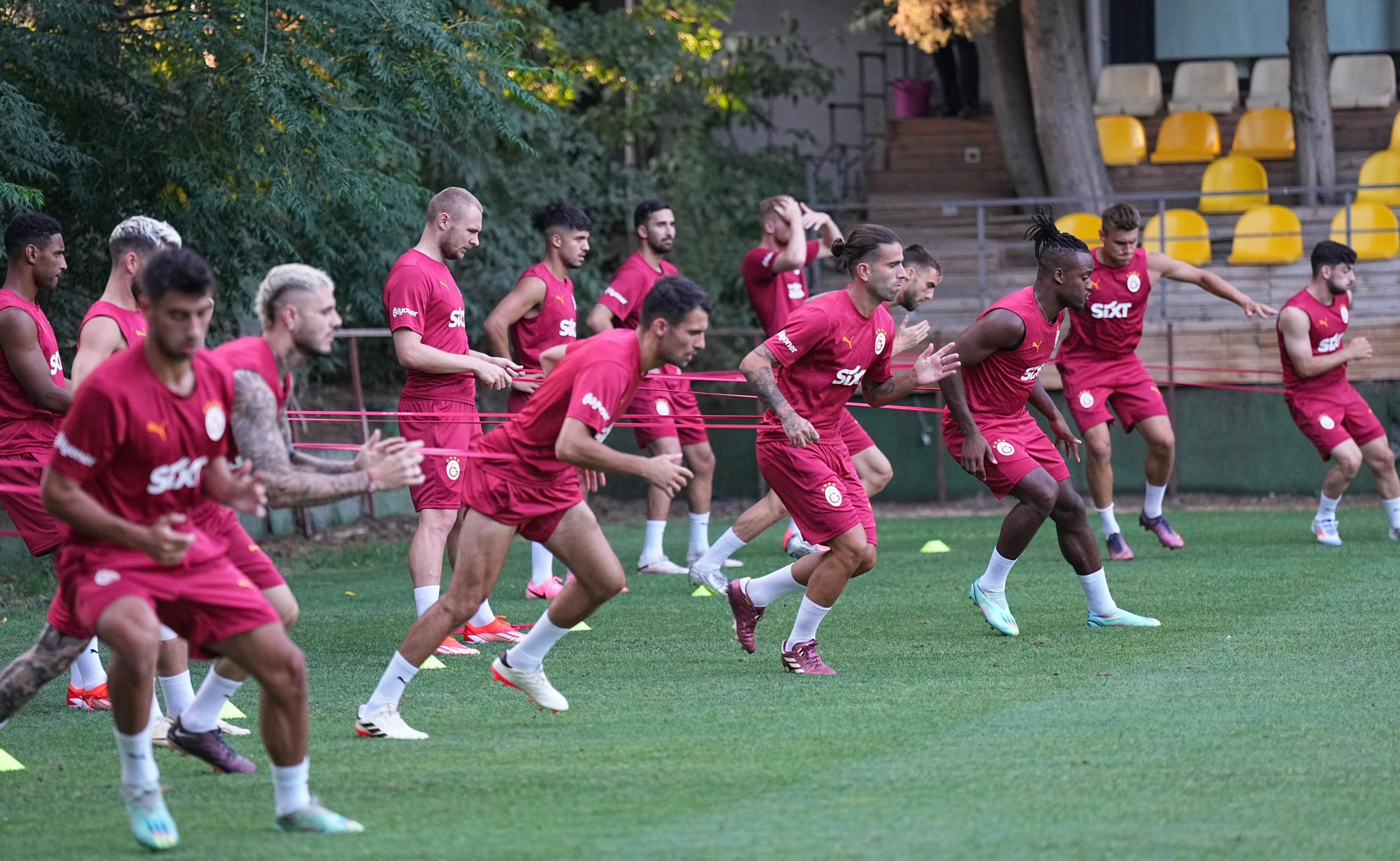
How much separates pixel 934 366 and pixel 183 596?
365 cm

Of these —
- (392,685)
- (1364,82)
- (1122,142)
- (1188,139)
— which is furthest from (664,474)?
(1364,82)

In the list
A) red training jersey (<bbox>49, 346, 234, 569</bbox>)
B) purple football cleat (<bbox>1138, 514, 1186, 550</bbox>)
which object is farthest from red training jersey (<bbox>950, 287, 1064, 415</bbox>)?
red training jersey (<bbox>49, 346, 234, 569</bbox>)

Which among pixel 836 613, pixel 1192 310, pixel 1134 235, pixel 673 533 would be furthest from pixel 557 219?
pixel 1192 310

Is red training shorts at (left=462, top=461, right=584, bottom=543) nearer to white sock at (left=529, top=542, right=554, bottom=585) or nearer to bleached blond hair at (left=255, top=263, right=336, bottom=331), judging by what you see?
bleached blond hair at (left=255, top=263, right=336, bottom=331)

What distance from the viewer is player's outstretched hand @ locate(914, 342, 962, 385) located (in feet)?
23.1

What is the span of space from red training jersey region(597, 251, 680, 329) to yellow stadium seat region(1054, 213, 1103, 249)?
710 centimetres

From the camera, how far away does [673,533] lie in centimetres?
1388

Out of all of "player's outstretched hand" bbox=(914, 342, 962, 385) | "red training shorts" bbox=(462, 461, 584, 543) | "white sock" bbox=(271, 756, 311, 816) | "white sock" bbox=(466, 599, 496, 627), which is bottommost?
"white sock" bbox=(466, 599, 496, 627)

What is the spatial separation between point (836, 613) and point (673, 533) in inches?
198

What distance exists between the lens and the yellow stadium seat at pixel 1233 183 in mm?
18078

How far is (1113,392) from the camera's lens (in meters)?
10.9

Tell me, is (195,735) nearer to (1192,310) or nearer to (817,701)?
(817,701)

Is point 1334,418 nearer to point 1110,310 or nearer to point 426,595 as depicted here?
point 1110,310

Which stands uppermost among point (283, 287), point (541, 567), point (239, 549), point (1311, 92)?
point (1311, 92)
